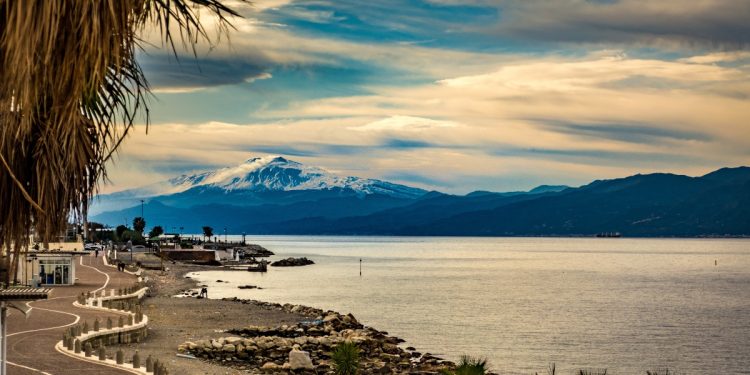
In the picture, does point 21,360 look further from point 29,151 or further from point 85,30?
point 85,30

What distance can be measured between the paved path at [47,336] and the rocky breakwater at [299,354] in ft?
22.6

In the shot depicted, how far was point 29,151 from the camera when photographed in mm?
7824

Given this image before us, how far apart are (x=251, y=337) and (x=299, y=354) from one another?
14154mm

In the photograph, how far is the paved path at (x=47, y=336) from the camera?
1282 inches

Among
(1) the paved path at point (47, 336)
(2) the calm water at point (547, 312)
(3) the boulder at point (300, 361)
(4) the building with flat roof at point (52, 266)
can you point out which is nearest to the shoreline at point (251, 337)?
(3) the boulder at point (300, 361)

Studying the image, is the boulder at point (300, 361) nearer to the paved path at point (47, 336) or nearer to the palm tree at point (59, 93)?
the paved path at point (47, 336)

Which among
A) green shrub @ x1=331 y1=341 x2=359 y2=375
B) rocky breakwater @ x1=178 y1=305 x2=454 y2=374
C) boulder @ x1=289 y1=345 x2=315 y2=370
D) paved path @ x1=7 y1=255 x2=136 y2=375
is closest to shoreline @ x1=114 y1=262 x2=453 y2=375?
rocky breakwater @ x1=178 y1=305 x2=454 y2=374

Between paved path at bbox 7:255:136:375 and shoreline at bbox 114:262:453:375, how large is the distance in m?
3.88

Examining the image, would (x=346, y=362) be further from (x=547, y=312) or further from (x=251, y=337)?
(x=547, y=312)

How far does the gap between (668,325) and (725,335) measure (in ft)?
26.9

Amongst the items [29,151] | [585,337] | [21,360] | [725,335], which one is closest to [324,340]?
[21,360]

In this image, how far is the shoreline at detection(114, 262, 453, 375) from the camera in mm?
45438

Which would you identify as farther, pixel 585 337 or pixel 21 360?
pixel 585 337

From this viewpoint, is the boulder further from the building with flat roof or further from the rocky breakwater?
the building with flat roof
